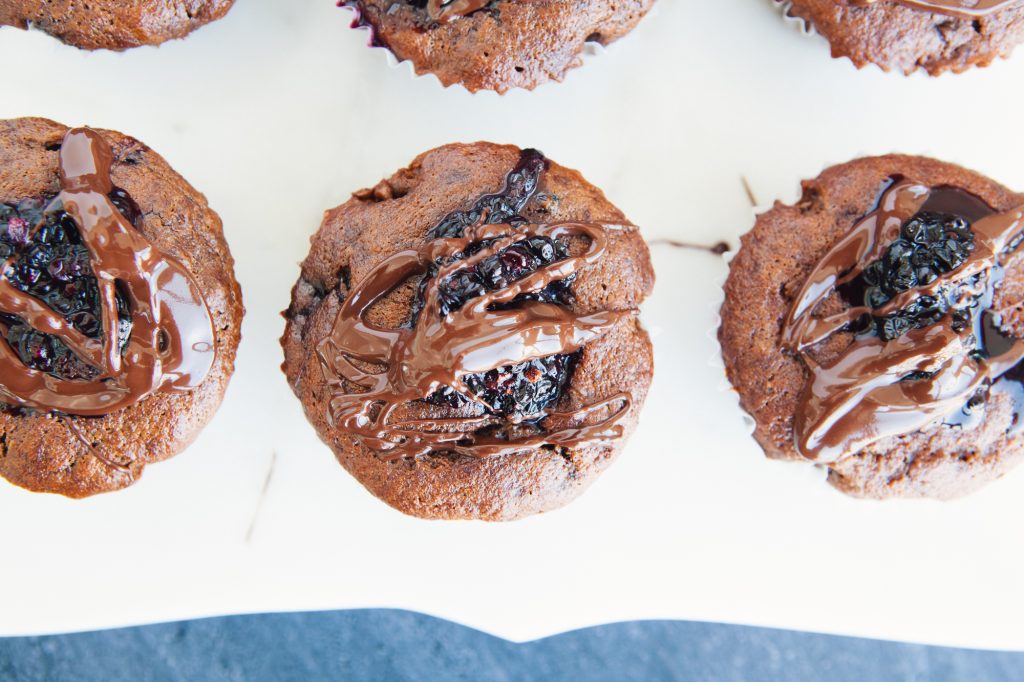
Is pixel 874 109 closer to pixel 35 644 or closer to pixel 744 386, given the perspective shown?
pixel 744 386

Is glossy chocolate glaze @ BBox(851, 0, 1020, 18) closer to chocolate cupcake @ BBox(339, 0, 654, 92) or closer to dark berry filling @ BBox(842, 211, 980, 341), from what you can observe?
dark berry filling @ BBox(842, 211, 980, 341)

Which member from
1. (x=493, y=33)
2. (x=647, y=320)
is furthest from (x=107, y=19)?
(x=647, y=320)

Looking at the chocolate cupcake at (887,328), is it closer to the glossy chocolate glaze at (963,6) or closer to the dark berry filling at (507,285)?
the glossy chocolate glaze at (963,6)

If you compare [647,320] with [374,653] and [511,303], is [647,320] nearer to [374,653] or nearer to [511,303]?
[511,303]

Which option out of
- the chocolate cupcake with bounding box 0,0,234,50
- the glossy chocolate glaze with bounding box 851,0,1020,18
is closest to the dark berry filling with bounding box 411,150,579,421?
the chocolate cupcake with bounding box 0,0,234,50

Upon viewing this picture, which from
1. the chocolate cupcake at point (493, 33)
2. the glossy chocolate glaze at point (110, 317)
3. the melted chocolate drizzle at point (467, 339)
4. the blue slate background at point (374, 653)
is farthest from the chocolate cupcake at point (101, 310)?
the blue slate background at point (374, 653)

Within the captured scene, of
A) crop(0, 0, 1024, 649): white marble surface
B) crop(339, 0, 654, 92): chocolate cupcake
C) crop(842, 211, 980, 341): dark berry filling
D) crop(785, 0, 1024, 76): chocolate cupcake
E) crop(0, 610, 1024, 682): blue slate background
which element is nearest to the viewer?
crop(842, 211, 980, 341): dark berry filling

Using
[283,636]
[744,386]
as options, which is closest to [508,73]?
[744,386]
